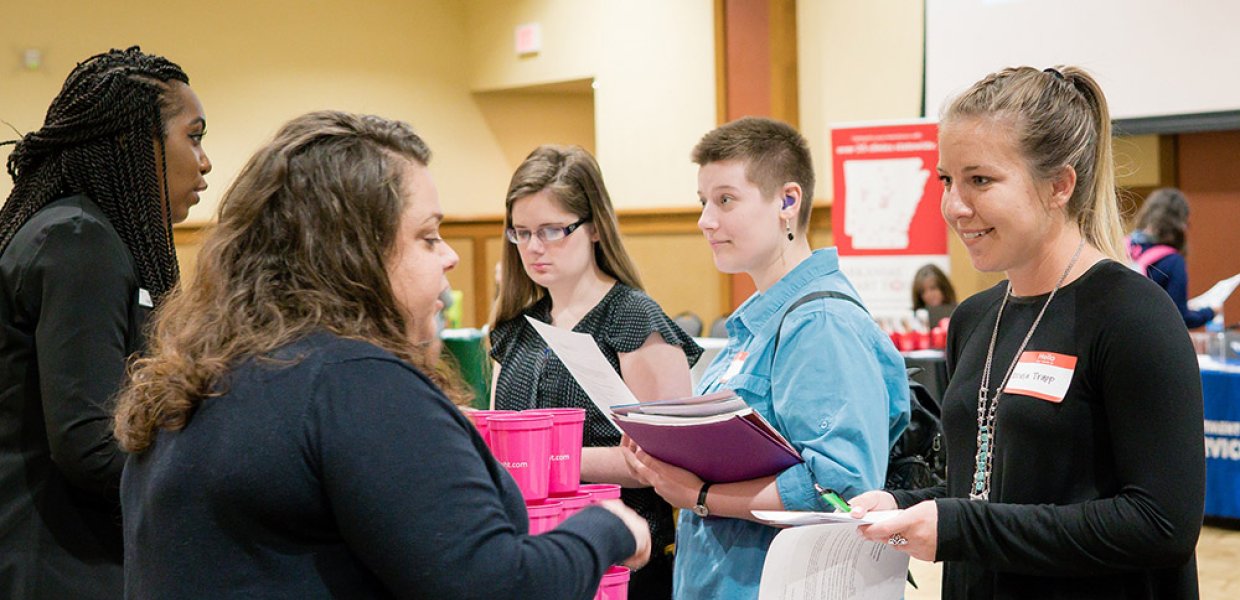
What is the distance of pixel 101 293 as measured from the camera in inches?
72.7

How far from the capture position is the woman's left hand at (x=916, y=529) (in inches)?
62.1

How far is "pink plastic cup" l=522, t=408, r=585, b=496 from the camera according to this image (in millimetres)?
1682

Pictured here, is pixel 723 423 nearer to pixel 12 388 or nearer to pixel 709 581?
pixel 709 581

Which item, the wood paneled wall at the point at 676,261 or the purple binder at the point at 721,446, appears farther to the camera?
the wood paneled wall at the point at 676,261

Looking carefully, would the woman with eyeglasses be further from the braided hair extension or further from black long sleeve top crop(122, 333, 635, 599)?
black long sleeve top crop(122, 333, 635, 599)

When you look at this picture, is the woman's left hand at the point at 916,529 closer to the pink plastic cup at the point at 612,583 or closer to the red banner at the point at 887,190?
the pink plastic cup at the point at 612,583

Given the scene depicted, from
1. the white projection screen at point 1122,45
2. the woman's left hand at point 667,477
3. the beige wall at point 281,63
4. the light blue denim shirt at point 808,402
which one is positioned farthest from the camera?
the beige wall at point 281,63

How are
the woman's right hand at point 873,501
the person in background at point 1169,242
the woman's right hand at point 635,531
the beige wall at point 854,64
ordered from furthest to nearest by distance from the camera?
1. the beige wall at point 854,64
2. the person in background at point 1169,242
3. the woman's right hand at point 873,501
4. the woman's right hand at point 635,531

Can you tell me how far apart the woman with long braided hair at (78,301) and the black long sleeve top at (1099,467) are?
4.34 ft

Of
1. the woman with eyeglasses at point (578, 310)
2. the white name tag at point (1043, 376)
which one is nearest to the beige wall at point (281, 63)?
the woman with eyeglasses at point (578, 310)

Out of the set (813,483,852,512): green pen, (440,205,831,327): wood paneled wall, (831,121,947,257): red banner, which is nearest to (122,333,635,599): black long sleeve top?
(813,483,852,512): green pen

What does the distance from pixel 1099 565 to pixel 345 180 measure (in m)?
1.08

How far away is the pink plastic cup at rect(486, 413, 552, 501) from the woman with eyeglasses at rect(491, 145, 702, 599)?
0.76m

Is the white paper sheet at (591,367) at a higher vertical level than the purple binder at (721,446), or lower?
higher
